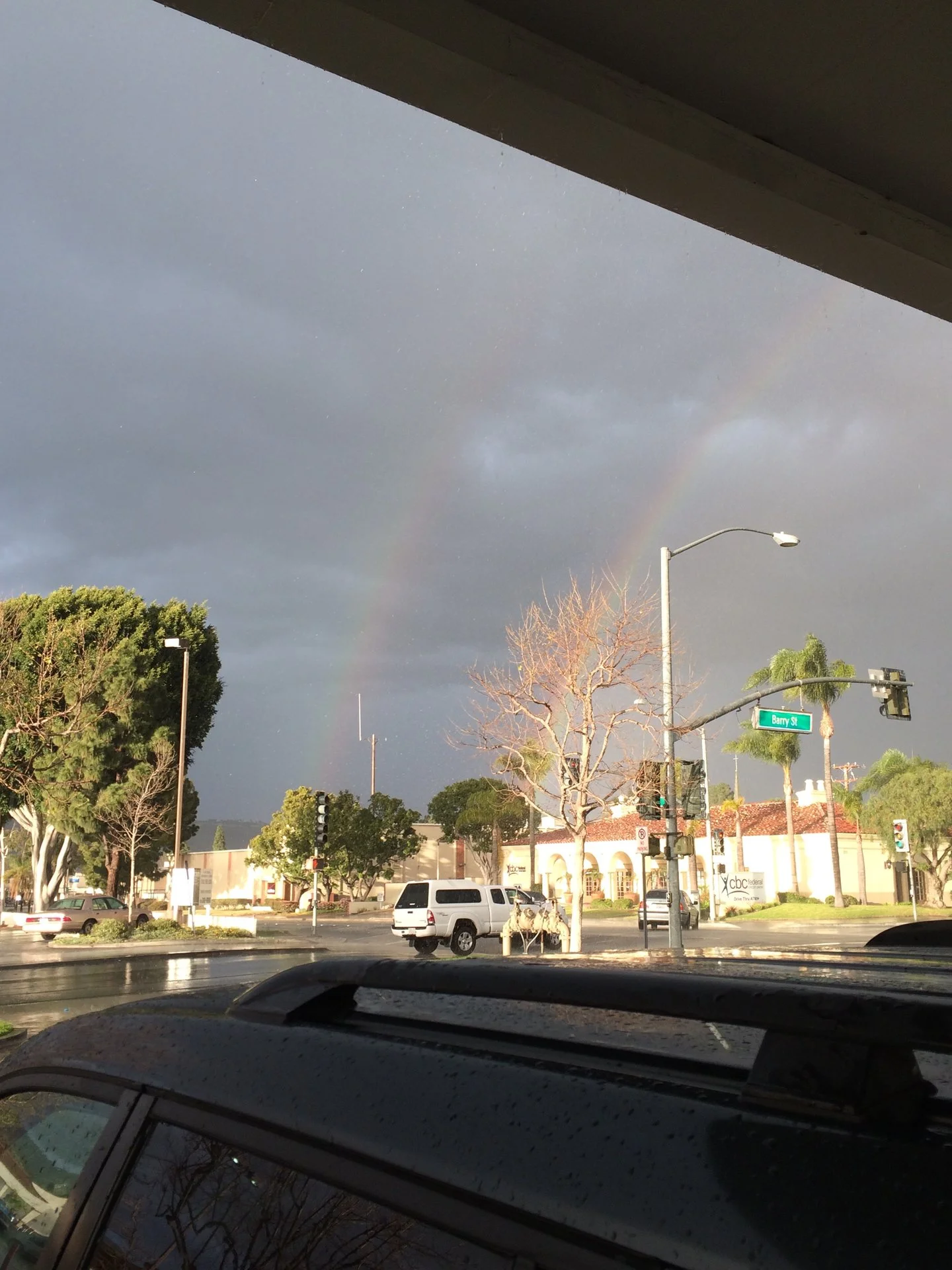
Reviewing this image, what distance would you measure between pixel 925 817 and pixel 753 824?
1405 centimetres

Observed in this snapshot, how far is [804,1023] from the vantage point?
3.27 feet

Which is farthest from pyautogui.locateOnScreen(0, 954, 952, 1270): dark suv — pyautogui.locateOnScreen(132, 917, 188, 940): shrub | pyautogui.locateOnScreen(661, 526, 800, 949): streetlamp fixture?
pyautogui.locateOnScreen(132, 917, 188, 940): shrub

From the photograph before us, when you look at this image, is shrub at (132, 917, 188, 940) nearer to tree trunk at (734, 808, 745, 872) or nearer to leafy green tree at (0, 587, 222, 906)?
leafy green tree at (0, 587, 222, 906)

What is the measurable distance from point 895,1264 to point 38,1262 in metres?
1.27

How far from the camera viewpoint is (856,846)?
203 ft

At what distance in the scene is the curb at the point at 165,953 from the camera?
24281 millimetres

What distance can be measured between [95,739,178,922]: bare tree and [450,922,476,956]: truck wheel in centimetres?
1471

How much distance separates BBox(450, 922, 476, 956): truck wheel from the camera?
28766 millimetres

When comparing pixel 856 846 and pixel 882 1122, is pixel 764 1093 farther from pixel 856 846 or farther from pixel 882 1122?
pixel 856 846

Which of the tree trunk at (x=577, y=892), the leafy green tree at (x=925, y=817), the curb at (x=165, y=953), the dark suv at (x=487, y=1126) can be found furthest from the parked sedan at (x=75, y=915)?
the leafy green tree at (x=925, y=817)

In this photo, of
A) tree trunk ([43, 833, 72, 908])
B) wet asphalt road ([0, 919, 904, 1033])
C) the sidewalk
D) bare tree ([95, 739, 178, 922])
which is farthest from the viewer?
tree trunk ([43, 833, 72, 908])

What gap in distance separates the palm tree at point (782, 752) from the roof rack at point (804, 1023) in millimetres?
58636

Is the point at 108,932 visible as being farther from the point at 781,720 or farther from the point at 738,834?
the point at 738,834

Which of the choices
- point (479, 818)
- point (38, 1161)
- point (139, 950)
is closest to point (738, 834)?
point (479, 818)
